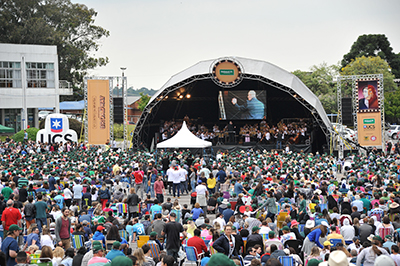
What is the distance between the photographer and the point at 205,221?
10.1 meters

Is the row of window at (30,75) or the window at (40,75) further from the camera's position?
the window at (40,75)

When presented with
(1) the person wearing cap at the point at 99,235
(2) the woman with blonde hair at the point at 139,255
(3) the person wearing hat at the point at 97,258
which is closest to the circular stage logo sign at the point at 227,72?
(1) the person wearing cap at the point at 99,235

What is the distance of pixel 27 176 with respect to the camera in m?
15.5

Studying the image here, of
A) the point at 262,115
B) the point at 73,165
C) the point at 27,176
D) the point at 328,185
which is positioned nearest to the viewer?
the point at 328,185

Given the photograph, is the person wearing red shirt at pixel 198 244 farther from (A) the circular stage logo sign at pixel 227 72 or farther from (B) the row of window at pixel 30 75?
(B) the row of window at pixel 30 75

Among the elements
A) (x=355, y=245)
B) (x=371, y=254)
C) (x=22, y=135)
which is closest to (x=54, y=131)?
(x=22, y=135)

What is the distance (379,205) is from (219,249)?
4.73 metres

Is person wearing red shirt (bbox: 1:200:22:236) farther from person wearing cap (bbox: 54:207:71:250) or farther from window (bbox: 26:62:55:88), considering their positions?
window (bbox: 26:62:55:88)

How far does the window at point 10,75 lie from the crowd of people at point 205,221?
89.7 feet

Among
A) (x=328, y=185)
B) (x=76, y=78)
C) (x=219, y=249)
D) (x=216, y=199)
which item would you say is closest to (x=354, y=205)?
(x=328, y=185)

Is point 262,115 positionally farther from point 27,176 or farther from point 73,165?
point 27,176

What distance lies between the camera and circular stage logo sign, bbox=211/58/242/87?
28422mm

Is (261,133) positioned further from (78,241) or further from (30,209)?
(78,241)

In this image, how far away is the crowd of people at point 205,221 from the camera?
7.76 metres
